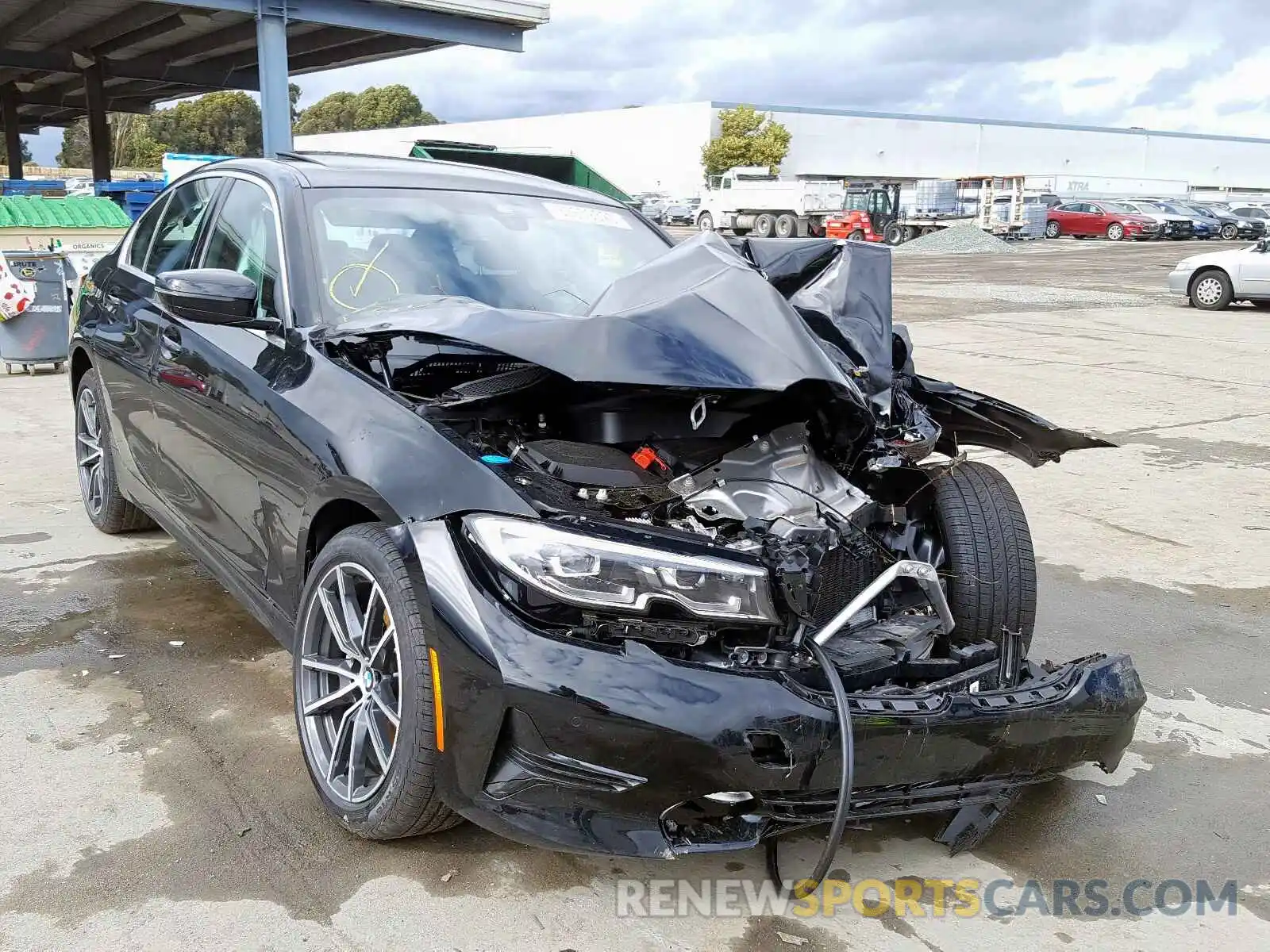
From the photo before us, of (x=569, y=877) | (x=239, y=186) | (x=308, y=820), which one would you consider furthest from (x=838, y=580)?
(x=239, y=186)

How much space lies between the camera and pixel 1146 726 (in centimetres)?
353

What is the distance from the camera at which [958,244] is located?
121 ft

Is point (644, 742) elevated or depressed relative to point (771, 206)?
depressed

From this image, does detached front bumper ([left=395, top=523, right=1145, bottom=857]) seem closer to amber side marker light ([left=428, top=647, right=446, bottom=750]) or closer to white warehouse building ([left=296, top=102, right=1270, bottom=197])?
amber side marker light ([left=428, top=647, right=446, bottom=750])

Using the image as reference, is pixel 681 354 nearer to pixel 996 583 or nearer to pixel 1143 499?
pixel 996 583

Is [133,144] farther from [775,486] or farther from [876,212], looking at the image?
[775,486]

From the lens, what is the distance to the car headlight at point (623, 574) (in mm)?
2342

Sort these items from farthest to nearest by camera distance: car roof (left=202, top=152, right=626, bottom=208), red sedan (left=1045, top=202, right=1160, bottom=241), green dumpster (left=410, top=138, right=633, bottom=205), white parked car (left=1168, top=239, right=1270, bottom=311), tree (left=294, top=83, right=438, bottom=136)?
tree (left=294, top=83, right=438, bottom=136)
red sedan (left=1045, top=202, right=1160, bottom=241)
white parked car (left=1168, top=239, right=1270, bottom=311)
green dumpster (left=410, top=138, right=633, bottom=205)
car roof (left=202, top=152, right=626, bottom=208)

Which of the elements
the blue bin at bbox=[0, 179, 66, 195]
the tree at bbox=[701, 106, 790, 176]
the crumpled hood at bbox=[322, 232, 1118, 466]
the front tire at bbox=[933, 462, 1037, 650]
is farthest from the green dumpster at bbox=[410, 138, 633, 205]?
the tree at bbox=[701, 106, 790, 176]

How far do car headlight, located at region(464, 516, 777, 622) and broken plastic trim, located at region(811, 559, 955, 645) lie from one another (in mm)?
175

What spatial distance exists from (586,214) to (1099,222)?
1719 inches

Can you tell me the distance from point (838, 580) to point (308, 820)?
1.48 metres

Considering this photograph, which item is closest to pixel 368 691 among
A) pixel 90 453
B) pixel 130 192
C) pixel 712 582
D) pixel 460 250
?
pixel 712 582

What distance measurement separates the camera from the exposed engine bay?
2.41 meters
